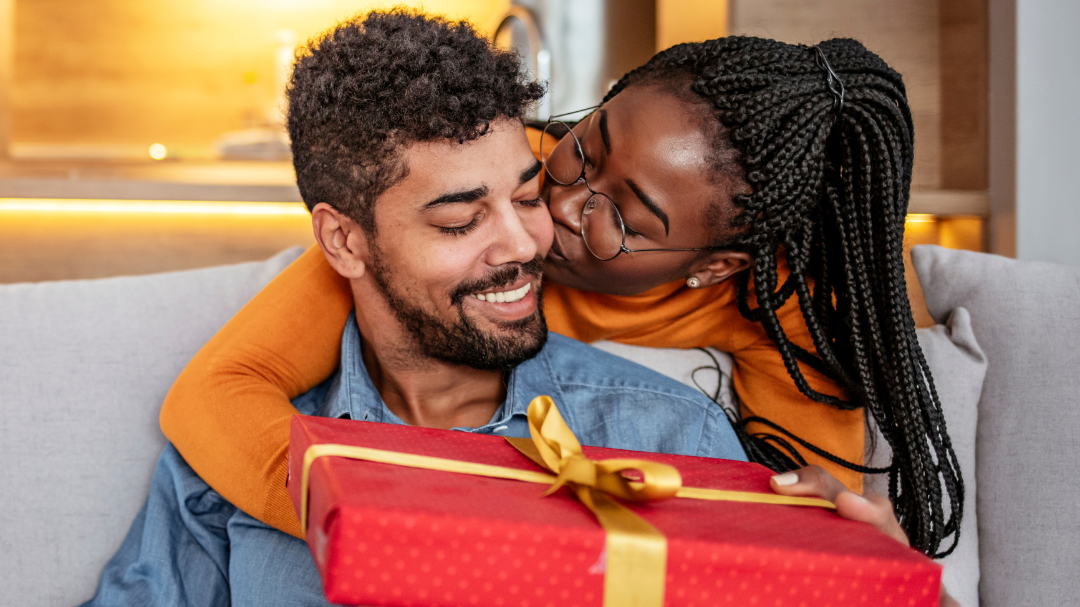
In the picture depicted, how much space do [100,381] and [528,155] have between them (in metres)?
0.69

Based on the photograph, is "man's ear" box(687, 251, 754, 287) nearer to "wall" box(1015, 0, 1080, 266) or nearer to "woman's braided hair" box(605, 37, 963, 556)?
"woman's braided hair" box(605, 37, 963, 556)

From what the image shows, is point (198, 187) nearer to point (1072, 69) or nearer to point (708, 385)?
point (708, 385)

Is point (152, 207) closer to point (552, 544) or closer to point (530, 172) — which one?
point (530, 172)

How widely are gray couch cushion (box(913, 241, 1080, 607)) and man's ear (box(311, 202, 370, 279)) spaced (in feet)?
2.82

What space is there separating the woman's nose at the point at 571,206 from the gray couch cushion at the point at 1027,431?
59cm

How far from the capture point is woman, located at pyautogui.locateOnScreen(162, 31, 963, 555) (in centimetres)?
91

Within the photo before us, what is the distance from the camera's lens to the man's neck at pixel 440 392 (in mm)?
1015

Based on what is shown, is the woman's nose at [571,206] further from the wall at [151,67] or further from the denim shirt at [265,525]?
the wall at [151,67]

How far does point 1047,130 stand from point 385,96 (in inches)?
47.2

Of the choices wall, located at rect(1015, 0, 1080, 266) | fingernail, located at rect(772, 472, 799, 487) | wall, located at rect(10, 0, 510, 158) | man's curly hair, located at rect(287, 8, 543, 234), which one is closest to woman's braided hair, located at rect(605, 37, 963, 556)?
man's curly hair, located at rect(287, 8, 543, 234)

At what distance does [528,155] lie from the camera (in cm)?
91

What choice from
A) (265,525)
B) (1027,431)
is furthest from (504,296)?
(1027,431)

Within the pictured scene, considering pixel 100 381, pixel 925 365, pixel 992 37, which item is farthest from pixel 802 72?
pixel 100 381

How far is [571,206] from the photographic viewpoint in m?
1.01
